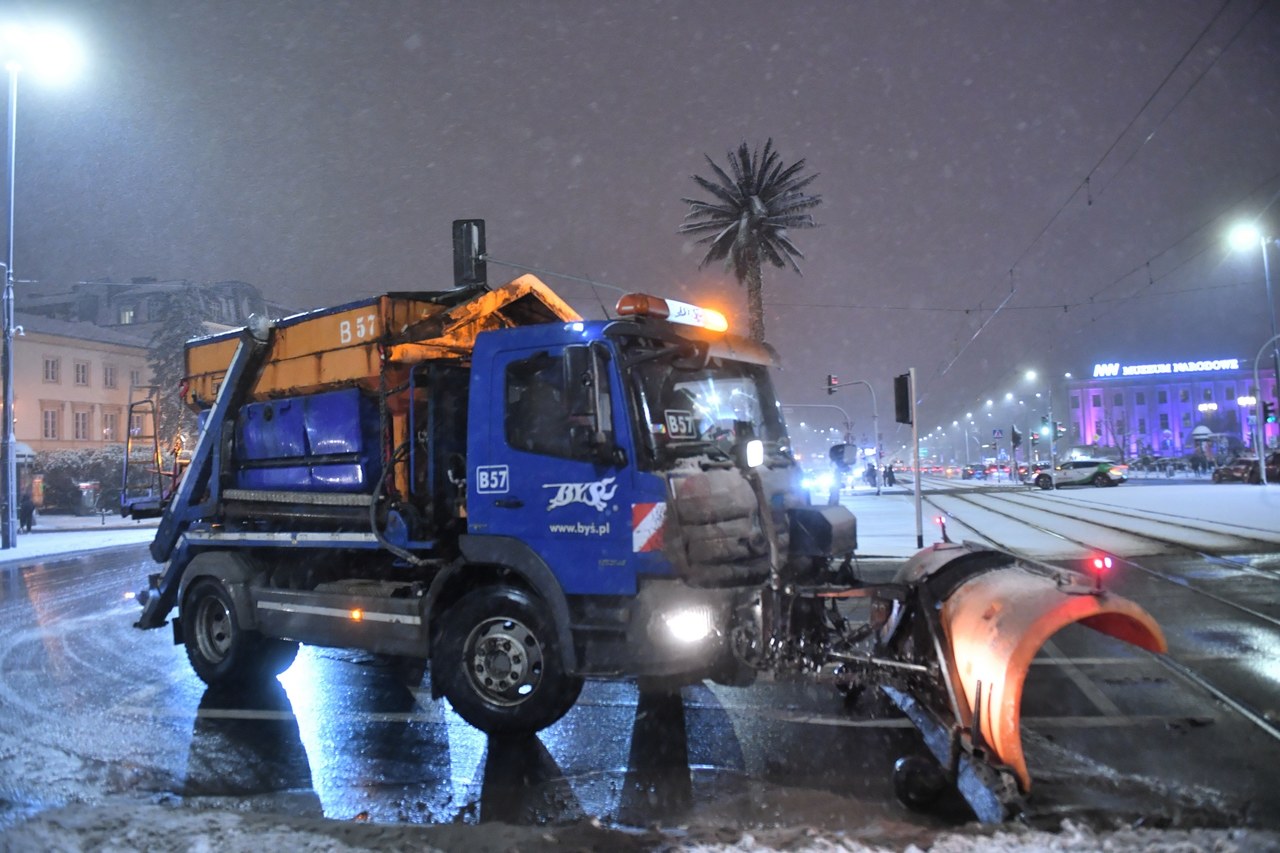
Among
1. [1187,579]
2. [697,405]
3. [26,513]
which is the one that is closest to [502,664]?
[697,405]

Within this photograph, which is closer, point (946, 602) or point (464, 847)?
point (464, 847)

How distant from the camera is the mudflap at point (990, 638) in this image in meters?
4.12

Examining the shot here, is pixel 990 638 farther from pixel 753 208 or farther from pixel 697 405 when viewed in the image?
pixel 753 208

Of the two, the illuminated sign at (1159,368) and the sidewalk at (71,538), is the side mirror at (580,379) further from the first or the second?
the illuminated sign at (1159,368)

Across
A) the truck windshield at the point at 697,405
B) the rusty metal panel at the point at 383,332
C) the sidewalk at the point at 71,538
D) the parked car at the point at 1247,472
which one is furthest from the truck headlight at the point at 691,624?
the parked car at the point at 1247,472

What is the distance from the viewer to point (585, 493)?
559 cm

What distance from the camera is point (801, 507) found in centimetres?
639

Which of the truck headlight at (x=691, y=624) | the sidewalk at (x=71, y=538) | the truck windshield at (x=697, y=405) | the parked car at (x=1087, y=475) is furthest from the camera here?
the parked car at (x=1087, y=475)

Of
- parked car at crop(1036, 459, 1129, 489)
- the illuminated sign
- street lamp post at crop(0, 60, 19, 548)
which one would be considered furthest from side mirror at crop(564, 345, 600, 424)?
the illuminated sign

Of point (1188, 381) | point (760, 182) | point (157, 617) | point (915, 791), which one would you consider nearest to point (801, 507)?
point (915, 791)

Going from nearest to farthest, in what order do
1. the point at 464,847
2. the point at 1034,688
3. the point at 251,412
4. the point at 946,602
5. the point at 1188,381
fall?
the point at 464,847 → the point at 946,602 → the point at 1034,688 → the point at 251,412 → the point at 1188,381

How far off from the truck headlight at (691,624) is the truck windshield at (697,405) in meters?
0.92

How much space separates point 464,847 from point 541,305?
4.38 metres

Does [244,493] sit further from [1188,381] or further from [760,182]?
[1188,381]
